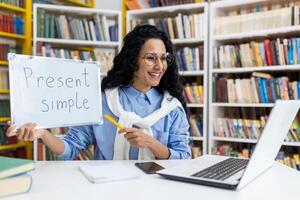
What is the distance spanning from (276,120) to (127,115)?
0.71 meters

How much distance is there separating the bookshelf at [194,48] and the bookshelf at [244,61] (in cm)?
6

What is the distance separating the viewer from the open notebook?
2.94ft

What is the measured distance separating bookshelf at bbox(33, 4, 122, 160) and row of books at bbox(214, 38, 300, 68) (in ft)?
3.37

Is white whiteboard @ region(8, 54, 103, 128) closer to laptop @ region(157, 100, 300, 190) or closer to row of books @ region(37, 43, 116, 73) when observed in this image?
laptop @ region(157, 100, 300, 190)

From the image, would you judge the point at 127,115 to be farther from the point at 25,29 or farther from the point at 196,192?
the point at 25,29

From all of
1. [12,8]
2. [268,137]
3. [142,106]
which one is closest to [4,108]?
[12,8]

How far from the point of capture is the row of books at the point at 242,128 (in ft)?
8.82

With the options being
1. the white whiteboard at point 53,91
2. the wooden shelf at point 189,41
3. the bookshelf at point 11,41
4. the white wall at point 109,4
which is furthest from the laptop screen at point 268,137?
the white wall at point 109,4

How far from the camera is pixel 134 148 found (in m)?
1.40

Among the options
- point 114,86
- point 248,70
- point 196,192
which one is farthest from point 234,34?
point 196,192

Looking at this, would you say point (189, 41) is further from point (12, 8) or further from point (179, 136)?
point (179, 136)

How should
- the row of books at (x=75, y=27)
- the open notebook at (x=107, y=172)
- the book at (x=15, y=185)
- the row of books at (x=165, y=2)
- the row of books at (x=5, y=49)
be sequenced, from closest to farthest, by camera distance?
the book at (x=15, y=185) < the open notebook at (x=107, y=172) < the row of books at (x=5, y=49) < the row of books at (x=75, y=27) < the row of books at (x=165, y=2)

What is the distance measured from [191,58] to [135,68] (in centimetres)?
158

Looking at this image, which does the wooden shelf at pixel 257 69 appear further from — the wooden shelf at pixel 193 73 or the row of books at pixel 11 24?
the row of books at pixel 11 24
